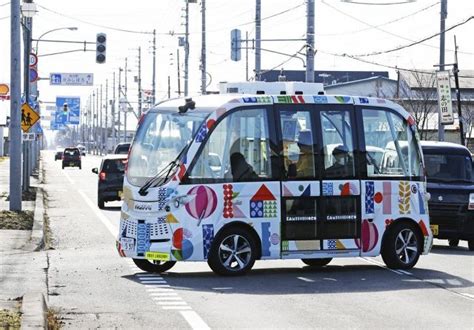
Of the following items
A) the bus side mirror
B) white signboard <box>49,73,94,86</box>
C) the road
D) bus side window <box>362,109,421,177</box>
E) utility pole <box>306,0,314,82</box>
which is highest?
white signboard <box>49,73,94,86</box>

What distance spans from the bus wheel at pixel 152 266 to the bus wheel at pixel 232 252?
3.71 ft

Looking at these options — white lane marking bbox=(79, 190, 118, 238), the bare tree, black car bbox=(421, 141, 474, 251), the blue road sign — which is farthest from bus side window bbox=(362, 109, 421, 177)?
the blue road sign

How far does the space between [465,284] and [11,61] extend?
53.7 ft

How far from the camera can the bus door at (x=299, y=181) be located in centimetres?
1614

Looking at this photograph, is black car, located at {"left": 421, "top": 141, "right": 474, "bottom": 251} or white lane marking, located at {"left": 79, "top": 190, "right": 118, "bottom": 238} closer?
black car, located at {"left": 421, "top": 141, "right": 474, "bottom": 251}

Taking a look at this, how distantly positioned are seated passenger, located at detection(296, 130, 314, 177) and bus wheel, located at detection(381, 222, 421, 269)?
1684mm

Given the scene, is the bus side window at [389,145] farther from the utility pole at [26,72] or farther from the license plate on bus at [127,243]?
the utility pole at [26,72]

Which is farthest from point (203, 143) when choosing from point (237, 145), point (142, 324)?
point (142, 324)

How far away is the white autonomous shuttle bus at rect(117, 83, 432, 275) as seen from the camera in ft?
51.4

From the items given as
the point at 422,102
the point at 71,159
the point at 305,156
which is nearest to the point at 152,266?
the point at 305,156

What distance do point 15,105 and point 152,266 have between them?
1270 centimetres

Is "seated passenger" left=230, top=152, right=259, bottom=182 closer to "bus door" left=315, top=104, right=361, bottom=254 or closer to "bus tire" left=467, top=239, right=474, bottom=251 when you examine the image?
"bus door" left=315, top=104, right=361, bottom=254

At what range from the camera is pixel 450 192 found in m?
20.8

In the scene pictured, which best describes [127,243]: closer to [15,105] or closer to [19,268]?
[19,268]
